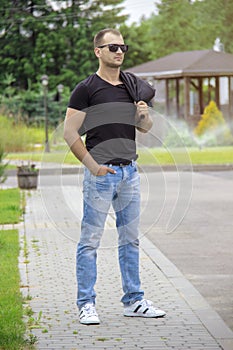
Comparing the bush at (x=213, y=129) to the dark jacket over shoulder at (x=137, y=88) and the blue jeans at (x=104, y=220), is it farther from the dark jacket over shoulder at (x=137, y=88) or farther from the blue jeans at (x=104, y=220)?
the dark jacket over shoulder at (x=137, y=88)

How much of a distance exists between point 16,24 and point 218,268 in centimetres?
5066

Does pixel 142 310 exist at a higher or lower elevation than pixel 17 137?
higher

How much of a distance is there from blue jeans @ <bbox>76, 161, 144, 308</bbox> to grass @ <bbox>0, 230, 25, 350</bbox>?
1.60 feet

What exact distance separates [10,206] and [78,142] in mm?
9001

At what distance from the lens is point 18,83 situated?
198 ft

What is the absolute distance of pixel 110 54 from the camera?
6.85m

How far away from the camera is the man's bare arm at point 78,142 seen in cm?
684

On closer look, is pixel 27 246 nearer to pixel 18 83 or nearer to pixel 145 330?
pixel 145 330

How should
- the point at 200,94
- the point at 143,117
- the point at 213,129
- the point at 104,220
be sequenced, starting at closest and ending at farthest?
the point at 143,117, the point at 104,220, the point at 213,129, the point at 200,94

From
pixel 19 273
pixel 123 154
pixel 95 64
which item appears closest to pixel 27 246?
pixel 19 273

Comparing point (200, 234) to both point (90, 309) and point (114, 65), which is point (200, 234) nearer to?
point (90, 309)

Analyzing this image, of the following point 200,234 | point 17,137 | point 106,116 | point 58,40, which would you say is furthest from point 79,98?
point 58,40

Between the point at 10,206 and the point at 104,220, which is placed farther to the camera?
the point at 10,206

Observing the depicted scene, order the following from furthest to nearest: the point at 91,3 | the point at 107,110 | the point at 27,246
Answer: the point at 91,3
the point at 27,246
the point at 107,110
